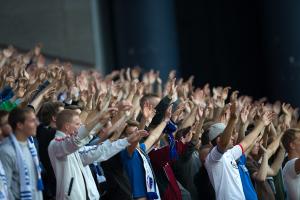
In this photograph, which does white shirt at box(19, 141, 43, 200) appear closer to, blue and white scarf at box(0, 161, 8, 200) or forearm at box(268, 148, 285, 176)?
blue and white scarf at box(0, 161, 8, 200)

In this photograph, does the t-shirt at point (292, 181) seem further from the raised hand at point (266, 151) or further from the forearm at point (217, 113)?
the forearm at point (217, 113)

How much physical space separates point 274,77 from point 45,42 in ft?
16.9

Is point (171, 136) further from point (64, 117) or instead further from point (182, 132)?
point (64, 117)

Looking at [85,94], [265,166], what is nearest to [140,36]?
[85,94]

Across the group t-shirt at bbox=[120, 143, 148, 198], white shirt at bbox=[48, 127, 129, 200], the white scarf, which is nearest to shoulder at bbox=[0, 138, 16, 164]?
white shirt at bbox=[48, 127, 129, 200]

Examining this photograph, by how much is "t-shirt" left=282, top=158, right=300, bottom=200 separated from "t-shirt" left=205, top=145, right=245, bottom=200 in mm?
642

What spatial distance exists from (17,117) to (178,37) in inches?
556

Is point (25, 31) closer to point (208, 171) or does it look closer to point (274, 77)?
point (274, 77)

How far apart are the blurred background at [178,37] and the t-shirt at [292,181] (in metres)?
8.86

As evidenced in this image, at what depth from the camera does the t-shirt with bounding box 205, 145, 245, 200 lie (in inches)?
340

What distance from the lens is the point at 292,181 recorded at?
9.08 meters

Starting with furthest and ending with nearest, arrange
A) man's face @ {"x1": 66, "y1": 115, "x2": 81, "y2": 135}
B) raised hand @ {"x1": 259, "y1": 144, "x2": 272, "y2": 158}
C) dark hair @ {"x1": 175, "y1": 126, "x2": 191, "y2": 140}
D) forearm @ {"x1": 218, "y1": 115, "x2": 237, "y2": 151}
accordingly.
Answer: raised hand @ {"x1": 259, "y1": 144, "x2": 272, "y2": 158}
dark hair @ {"x1": 175, "y1": 126, "x2": 191, "y2": 140}
forearm @ {"x1": 218, "y1": 115, "x2": 237, "y2": 151}
man's face @ {"x1": 66, "y1": 115, "x2": 81, "y2": 135}

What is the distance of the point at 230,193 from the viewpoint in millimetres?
8648

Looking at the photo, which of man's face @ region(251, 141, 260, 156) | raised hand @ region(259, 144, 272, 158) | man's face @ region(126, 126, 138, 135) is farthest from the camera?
man's face @ region(251, 141, 260, 156)
